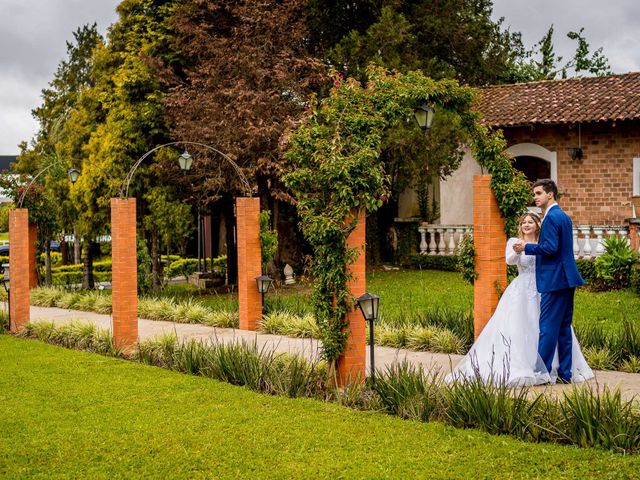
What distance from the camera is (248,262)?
562 inches

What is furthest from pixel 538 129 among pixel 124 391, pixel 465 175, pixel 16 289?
pixel 124 391

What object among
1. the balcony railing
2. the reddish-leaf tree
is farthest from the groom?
the reddish-leaf tree

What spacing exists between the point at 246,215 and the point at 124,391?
5.69 meters

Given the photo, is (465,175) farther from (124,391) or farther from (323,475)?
(323,475)

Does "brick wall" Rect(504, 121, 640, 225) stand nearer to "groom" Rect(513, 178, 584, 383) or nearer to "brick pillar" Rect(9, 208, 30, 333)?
"brick pillar" Rect(9, 208, 30, 333)

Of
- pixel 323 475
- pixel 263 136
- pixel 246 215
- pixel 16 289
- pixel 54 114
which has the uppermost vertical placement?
pixel 54 114

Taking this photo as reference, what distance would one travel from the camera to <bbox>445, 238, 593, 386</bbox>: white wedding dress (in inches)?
330

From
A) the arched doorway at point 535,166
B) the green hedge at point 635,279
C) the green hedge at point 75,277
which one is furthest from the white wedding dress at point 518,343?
the green hedge at point 75,277

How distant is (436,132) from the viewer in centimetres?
1973

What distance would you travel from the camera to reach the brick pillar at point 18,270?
599 inches

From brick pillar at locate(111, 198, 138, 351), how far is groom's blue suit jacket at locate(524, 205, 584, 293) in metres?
6.44

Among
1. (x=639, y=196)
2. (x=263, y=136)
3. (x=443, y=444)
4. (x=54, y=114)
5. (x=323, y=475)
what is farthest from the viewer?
(x=54, y=114)

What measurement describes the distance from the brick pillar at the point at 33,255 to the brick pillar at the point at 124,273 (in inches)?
384

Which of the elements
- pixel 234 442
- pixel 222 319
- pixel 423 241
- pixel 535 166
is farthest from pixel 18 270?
pixel 535 166
